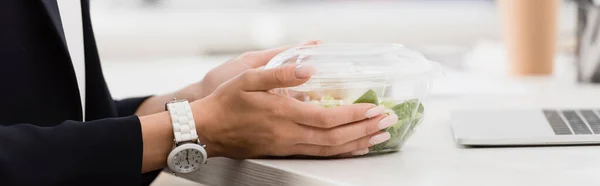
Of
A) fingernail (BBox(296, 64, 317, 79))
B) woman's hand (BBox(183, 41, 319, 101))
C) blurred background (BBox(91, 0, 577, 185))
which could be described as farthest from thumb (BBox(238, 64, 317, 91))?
blurred background (BBox(91, 0, 577, 185))

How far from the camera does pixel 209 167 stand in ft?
3.79

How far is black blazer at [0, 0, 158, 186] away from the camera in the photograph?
3.23 feet

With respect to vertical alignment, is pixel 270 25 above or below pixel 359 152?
below

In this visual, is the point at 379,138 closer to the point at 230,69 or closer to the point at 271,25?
the point at 230,69

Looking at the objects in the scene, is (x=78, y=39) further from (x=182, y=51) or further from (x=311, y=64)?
(x=182, y=51)

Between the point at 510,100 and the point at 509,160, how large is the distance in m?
0.63

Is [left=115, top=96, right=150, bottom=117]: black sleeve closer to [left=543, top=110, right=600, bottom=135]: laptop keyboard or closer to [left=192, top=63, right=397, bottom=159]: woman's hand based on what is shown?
[left=192, top=63, right=397, bottom=159]: woman's hand

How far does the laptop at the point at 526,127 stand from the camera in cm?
117

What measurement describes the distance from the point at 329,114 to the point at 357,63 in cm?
Answer: 11

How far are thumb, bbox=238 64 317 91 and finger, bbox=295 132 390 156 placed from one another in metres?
0.09

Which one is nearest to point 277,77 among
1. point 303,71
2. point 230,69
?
point 303,71

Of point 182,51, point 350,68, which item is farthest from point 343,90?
point 182,51

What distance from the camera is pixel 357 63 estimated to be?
1144 mm

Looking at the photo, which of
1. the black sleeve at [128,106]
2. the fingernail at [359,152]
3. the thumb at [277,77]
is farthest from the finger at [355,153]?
the black sleeve at [128,106]
